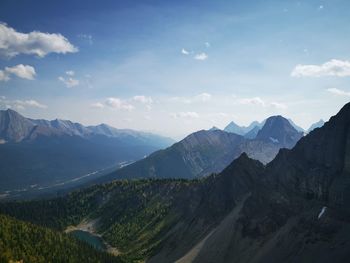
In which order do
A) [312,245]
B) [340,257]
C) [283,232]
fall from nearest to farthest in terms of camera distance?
[340,257], [312,245], [283,232]

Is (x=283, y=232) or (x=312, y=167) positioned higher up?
(x=312, y=167)

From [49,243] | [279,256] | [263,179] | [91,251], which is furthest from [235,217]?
[49,243]

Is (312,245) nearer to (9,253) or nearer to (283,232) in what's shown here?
(283,232)

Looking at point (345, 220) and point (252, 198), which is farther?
point (252, 198)

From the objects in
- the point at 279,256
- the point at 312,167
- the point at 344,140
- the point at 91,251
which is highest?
the point at 344,140

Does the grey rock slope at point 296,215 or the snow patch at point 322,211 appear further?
the snow patch at point 322,211

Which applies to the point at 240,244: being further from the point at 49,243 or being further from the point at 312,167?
the point at 49,243

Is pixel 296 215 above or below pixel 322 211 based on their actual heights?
below

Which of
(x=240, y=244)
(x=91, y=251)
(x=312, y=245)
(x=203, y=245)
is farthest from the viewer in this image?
(x=91, y=251)

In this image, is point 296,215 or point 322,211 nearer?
point 322,211

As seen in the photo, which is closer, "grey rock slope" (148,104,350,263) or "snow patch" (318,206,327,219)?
"grey rock slope" (148,104,350,263)
